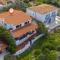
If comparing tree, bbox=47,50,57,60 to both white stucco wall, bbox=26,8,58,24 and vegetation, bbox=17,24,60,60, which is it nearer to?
vegetation, bbox=17,24,60,60

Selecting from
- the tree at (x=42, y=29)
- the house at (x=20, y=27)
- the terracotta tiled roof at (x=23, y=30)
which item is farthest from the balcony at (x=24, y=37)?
the tree at (x=42, y=29)

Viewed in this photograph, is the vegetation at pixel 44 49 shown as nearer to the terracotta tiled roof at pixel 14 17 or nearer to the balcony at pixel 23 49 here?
the balcony at pixel 23 49

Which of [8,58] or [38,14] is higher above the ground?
[38,14]

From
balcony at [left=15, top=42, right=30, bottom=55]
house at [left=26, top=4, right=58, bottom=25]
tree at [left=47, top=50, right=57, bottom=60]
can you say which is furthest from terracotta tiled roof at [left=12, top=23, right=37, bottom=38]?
tree at [left=47, top=50, right=57, bottom=60]

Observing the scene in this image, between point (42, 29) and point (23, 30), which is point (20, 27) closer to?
point (23, 30)

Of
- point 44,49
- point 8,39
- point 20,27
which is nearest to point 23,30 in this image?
point 20,27

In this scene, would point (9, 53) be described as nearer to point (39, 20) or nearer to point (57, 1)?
point (39, 20)

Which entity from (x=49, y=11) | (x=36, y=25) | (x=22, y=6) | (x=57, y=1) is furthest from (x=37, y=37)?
(x=57, y=1)
